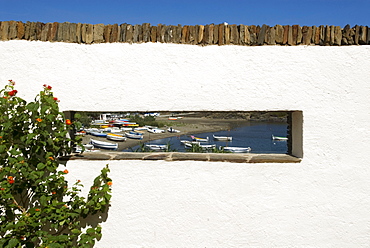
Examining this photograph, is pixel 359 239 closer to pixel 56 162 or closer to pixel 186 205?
pixel 186 205

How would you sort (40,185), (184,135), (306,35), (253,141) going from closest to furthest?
(40,185), (306,35), (253,141), (184,135)

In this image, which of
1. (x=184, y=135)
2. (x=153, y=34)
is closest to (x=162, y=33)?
(x=153, y=34)

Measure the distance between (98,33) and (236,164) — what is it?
5.27 ft

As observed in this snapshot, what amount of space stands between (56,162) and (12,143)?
1.23 ft

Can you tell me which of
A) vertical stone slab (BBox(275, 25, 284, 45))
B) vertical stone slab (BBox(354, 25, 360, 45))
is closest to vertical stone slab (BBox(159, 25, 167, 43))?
vertical stone slab (BBox(275, 25, 284, 45))

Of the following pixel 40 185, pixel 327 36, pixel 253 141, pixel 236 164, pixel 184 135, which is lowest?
pixel 253 141

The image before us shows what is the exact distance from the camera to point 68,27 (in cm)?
250

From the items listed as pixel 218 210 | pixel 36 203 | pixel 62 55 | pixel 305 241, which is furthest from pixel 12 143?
pixel 305 241

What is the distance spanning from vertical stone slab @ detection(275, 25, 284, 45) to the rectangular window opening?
23.4 inches

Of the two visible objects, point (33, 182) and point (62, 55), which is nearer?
point (33, 182)

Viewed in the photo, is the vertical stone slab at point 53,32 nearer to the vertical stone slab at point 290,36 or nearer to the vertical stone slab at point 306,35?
the vertical stone slab at point 290,36

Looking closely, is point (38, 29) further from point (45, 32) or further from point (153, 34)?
point (153, 34)

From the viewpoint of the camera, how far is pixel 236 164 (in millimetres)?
2416

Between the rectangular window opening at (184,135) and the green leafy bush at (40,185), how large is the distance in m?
0.26
